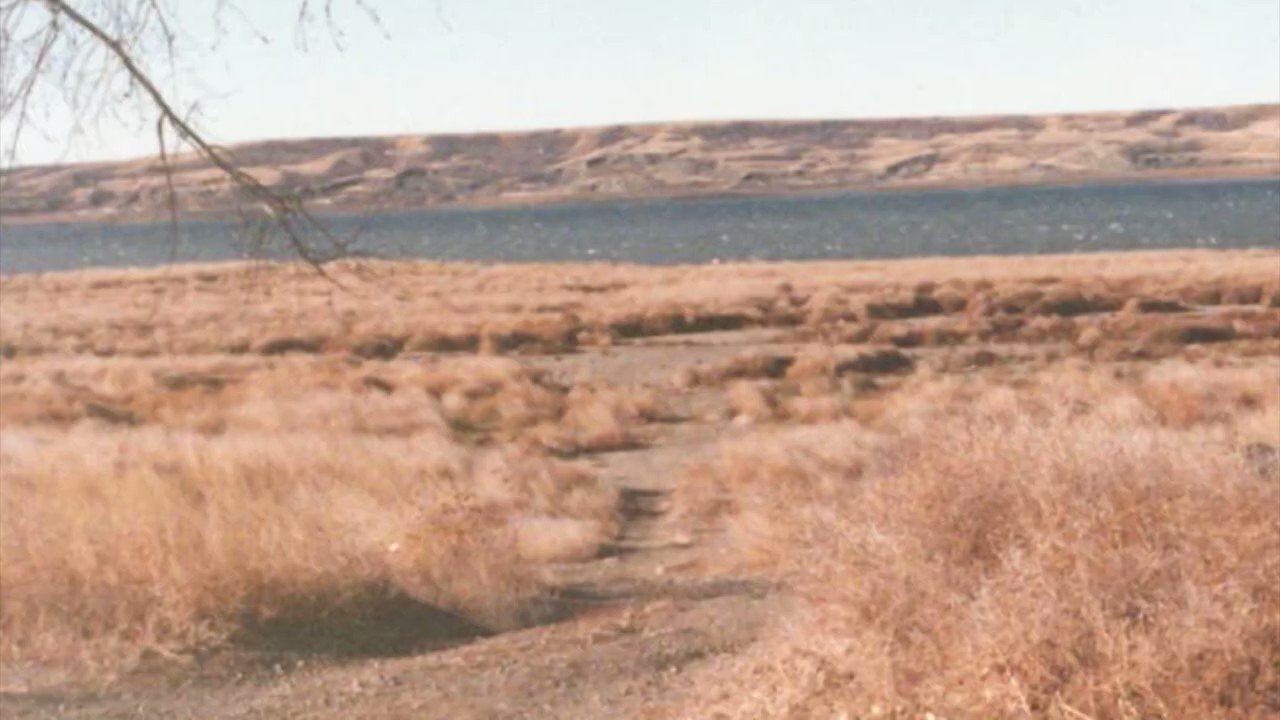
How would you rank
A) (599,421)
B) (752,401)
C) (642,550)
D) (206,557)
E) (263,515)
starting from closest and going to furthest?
(206,557) → (263,515) → (642,550) → (599,421) → (752,401)

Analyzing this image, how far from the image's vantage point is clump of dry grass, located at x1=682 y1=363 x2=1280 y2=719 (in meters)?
5.55

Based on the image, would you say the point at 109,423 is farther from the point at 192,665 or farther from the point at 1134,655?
the point at 1134,655

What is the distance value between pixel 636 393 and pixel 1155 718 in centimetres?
2005

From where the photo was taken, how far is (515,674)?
7941mm

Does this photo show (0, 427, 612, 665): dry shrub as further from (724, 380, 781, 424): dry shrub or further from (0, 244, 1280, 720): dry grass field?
(724, 380, 781, 424): dry shrub

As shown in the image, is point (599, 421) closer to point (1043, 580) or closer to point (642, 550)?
point (642, 550)

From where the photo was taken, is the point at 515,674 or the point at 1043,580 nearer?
the point at 1043,580

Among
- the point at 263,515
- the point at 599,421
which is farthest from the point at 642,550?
the point at 599,421

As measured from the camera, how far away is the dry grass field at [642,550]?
19.0ft

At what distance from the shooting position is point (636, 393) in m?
25.5

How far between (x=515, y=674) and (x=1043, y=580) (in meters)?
2.97

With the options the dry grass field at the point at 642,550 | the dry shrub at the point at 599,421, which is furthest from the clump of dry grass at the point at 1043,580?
the dry shrub at the point at 599,421

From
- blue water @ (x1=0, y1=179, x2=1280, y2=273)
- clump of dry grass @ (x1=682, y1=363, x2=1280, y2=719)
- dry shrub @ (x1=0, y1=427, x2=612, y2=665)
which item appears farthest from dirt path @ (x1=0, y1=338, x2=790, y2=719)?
blue water @ (x1=0, y1=179, x2=1280, y2=273)

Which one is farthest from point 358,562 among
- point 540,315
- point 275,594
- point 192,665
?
point 540,315
